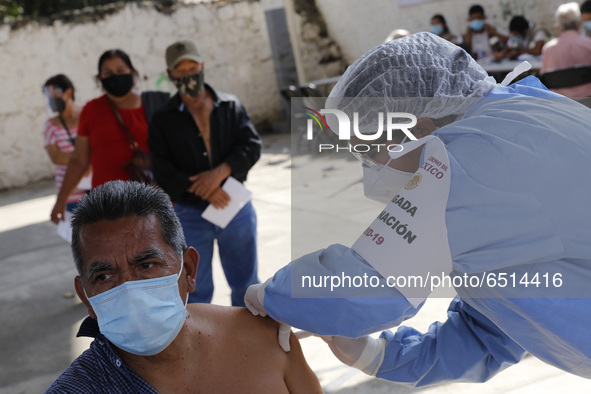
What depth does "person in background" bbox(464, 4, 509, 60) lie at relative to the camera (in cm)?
862

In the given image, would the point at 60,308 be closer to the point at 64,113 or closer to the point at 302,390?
the point at 64,113

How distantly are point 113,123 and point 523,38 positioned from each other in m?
6.55

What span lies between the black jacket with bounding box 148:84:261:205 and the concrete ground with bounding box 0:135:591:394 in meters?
1.11

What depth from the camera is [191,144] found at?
3.32 m

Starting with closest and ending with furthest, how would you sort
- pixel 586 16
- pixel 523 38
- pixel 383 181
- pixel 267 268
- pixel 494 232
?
pixel 494 232
pixel 383 181
pixel 267 268
pixel 586 16
pixel 523 38

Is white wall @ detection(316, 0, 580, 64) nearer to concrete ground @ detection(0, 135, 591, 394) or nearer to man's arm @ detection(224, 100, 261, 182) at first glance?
concrete ground @ detection(0, 135, 591, 394)

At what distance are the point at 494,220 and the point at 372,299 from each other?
303 mm

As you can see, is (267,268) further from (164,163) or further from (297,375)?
(297,375)

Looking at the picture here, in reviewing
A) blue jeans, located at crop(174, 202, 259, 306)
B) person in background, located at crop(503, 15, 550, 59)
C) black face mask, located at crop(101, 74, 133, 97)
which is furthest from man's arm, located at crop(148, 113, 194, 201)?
person in background, located at crop(503, 15, 550, 59)

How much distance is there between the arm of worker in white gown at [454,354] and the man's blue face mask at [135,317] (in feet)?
2.15

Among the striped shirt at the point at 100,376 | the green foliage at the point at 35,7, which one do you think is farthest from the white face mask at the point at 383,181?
the green foliage at the point at 35,7

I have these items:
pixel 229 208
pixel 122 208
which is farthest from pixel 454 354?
pixel 229 208

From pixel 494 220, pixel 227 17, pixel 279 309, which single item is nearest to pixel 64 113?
pixel 279 309

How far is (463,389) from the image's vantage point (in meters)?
2.88
